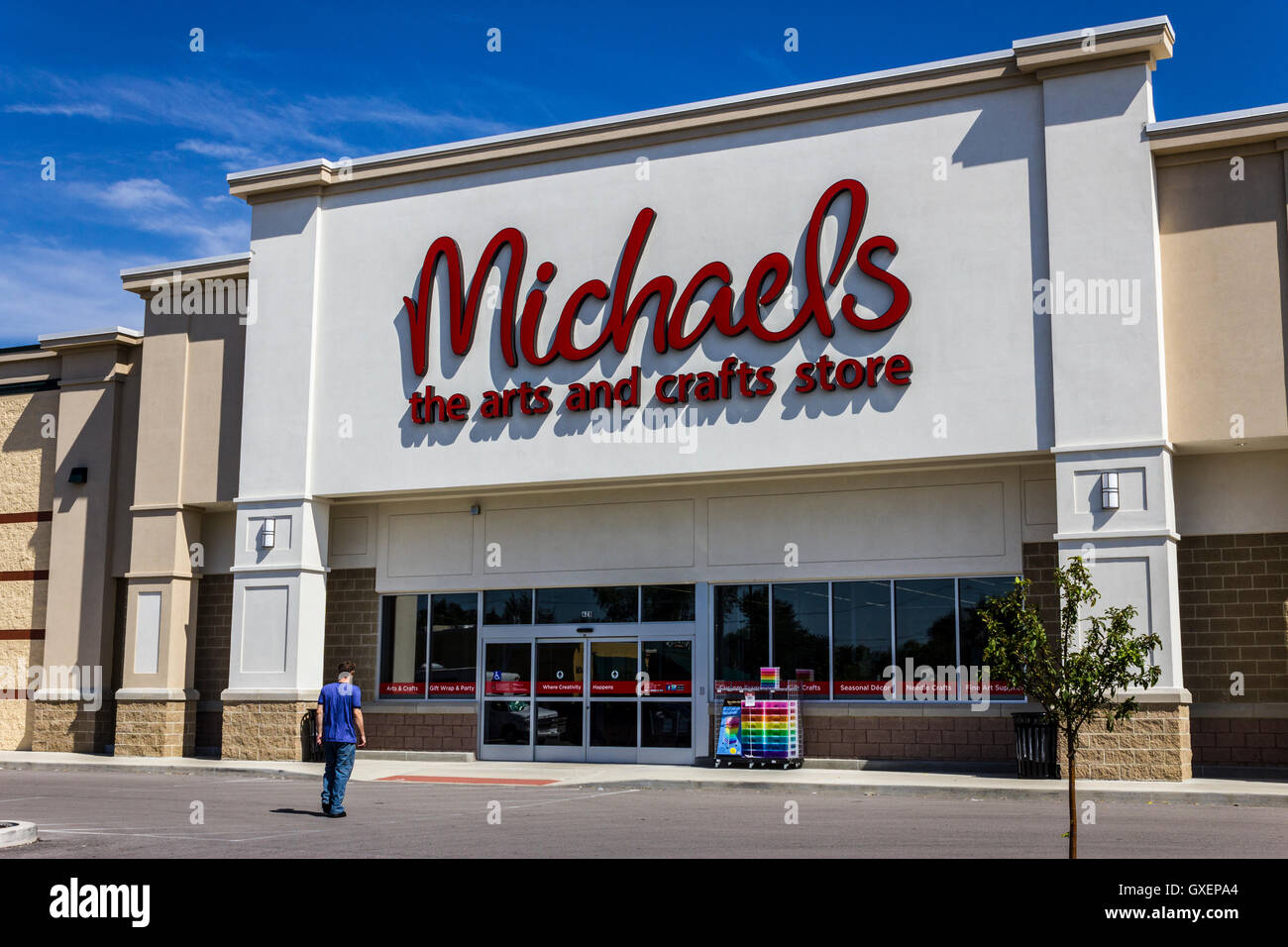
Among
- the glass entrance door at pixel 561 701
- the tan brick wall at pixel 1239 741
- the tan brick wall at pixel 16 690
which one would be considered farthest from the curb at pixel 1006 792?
the tan brick wall at pixel 16 690

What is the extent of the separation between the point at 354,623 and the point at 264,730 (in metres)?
2.70

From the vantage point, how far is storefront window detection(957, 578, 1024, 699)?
21628 mm

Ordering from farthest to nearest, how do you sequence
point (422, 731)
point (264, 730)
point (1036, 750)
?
point (422, 731) → point (264, 730) → point (1036, 750)

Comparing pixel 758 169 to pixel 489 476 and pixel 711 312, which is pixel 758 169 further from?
pixel 489 476

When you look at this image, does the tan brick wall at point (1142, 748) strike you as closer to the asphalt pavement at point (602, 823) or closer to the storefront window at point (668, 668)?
the asphalt pavement at point (602, 823)

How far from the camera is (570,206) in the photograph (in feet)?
79.8

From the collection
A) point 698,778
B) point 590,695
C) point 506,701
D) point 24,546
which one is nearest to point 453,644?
point 506,701

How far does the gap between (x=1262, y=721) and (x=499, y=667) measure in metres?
13.4

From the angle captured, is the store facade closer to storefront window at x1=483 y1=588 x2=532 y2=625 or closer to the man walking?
storefront window at x1=483 y1=588 x2=532 y2=625

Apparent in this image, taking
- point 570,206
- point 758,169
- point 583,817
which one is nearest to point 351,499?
point 570,206

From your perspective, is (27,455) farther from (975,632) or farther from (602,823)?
(975,632)

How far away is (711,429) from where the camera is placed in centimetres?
2273

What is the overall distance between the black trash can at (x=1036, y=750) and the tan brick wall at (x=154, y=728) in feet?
53.7

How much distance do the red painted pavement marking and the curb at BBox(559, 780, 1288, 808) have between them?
7.32 feet
